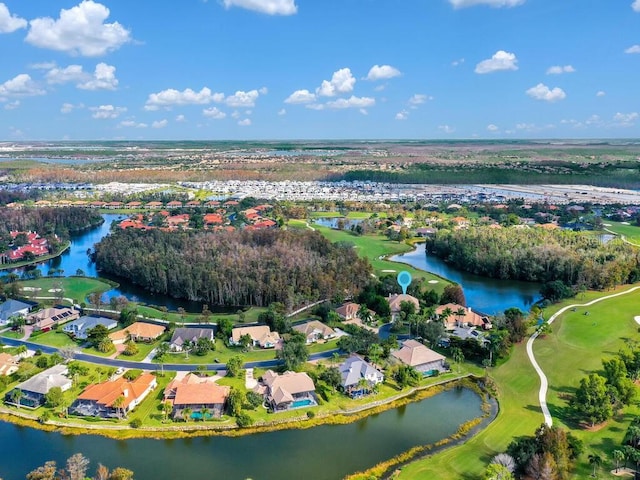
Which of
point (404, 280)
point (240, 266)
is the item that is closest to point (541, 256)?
point (404, 280)

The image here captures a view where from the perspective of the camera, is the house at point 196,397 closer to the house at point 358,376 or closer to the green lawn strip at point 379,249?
the house at point 358,376

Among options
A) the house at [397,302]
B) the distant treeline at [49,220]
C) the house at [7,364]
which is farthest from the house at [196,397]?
the distant treeline at [49,220]

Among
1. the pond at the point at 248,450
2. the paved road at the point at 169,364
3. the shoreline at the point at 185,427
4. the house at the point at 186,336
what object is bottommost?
the pond at the point at 248,450

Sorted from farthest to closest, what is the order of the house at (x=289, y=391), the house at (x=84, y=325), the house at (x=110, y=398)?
1. the house at (x=84, y=325)
2. the house at (x=289, y=391)
3. the house at (x=110, y=398)

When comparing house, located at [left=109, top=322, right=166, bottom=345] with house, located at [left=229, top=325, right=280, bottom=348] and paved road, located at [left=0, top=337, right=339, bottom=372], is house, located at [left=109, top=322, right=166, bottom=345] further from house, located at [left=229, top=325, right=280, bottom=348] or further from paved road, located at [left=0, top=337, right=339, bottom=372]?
house, located at [left=229, top=325, right=280, bottom=348]

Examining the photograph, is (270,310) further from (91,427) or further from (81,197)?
(81,197)

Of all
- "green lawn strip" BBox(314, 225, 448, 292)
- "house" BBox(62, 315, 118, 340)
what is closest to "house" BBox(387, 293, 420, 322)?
"green lawn strip" BBox(314, 225, 448, 292)

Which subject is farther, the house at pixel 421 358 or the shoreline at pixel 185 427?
the house at pixel 421 358

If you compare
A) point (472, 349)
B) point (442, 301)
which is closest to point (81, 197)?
point (442, 301)
